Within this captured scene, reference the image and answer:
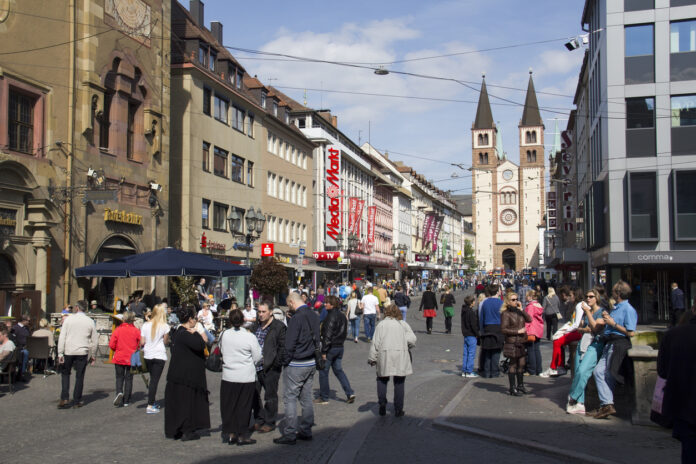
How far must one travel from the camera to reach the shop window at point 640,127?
31.2 metres

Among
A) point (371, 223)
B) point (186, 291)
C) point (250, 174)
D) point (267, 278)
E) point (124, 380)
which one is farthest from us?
point (371, 223)

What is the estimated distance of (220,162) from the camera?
37.9 m

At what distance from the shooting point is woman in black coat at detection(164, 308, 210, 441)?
29.1ft

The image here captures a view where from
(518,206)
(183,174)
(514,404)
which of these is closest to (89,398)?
(514,404)

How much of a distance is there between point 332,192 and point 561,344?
4590 centimetres

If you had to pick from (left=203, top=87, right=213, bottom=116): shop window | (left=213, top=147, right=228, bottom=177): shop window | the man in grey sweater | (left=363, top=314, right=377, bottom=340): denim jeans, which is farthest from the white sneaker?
(left=213, top=147, right=228, bottom=177): shop window

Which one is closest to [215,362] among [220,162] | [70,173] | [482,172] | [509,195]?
[70,173]

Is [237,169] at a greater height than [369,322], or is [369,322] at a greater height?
[237,169]

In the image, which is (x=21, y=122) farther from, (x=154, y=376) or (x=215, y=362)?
(x=215, y=362)

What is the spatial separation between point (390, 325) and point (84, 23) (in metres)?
17.8

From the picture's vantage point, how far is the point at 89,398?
41.9 ft

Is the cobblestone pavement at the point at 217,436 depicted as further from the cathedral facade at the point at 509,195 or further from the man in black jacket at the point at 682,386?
the cathedral facade at the point at 509,195

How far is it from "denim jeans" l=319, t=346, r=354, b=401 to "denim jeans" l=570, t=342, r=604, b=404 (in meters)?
3.52

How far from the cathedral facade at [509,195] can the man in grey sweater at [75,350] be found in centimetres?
11673
